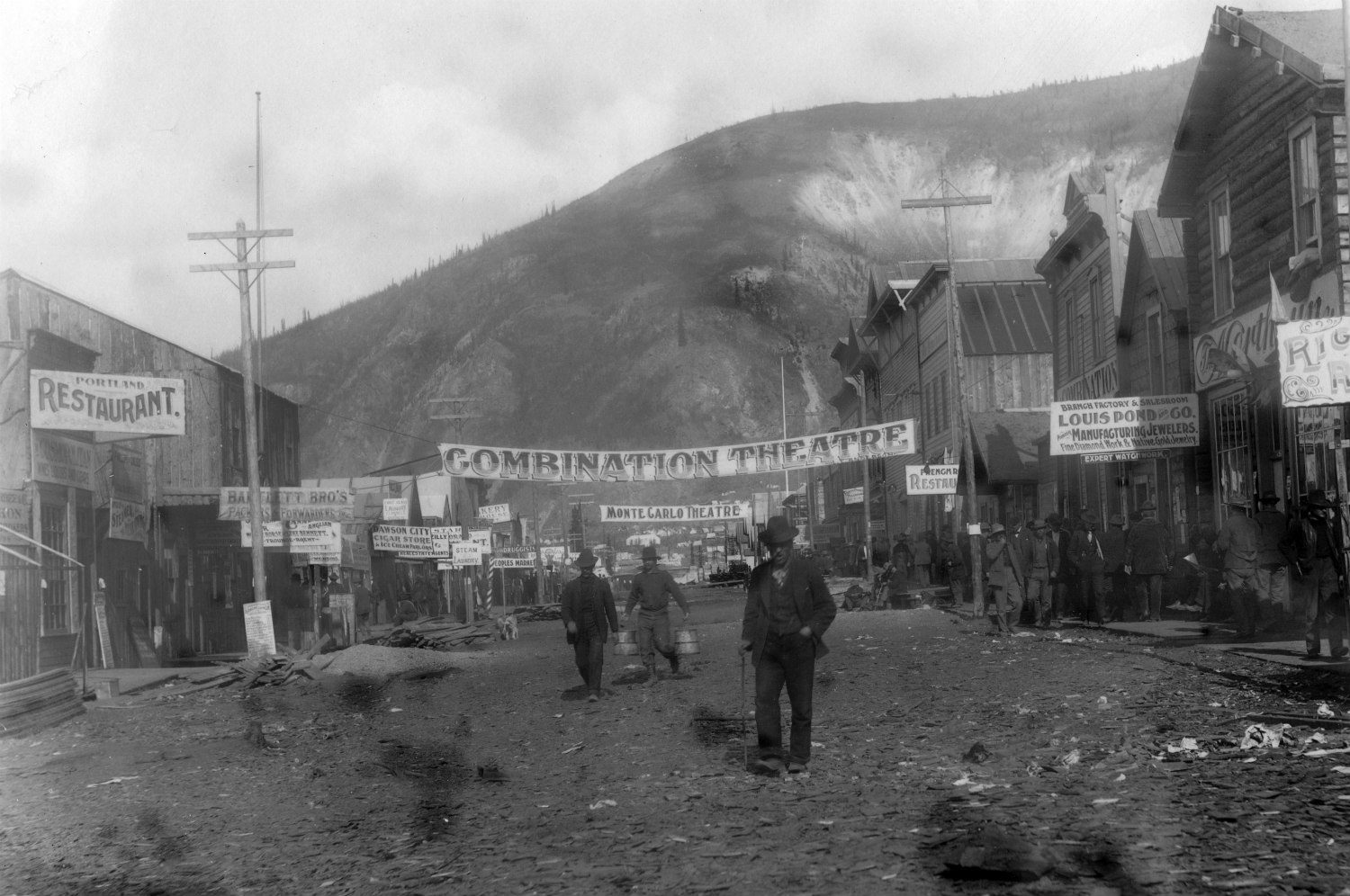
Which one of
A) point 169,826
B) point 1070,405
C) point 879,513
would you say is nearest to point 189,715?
point 169,826

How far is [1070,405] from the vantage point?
946 inches

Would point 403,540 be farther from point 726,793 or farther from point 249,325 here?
point 726,793

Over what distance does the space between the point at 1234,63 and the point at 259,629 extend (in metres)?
18.5

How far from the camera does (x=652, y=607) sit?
18.2 m

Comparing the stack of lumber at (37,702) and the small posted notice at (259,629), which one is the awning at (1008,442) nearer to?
the small posted notice at (259,629)

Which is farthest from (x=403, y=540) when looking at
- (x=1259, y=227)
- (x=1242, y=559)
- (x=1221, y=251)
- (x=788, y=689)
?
(x=788, y=689)

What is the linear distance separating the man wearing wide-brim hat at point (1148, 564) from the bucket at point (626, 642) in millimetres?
8069

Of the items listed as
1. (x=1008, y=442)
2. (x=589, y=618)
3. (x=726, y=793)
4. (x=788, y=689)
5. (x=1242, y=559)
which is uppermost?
(x=1008, y=442)

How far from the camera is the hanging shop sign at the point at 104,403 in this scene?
22422mm

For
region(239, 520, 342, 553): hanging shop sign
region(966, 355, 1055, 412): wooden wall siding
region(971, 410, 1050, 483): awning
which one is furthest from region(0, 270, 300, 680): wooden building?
region(966, 355, 1055, 412): wooden wall siding

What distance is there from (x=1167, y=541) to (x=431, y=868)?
834 inches

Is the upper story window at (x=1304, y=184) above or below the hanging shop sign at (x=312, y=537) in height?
above

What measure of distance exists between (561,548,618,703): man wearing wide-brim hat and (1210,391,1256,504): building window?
10435mm

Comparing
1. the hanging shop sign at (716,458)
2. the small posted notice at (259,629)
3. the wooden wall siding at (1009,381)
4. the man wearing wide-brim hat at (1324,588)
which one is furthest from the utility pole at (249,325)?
the wooden wall siding at (1009,381)
